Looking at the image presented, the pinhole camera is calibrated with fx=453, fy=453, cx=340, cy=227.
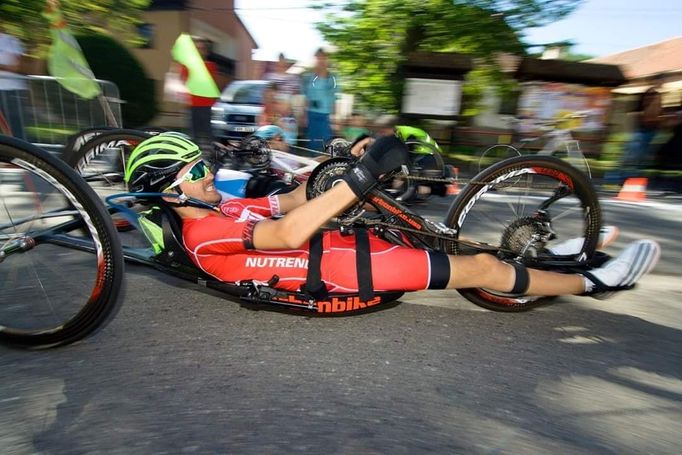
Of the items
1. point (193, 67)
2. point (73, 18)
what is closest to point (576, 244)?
point (193, 67)

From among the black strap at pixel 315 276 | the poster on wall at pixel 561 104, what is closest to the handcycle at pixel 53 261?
the black strap at pixel 315 276

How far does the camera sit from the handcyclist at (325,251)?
7.35 ft

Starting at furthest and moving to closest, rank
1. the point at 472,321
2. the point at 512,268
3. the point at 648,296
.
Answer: the point at 648,296 → the point at 472,321 → the point at 512,268

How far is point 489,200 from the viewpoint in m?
4.78

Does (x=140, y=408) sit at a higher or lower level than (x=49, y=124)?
lower

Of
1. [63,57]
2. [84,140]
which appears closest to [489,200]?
[84,140]

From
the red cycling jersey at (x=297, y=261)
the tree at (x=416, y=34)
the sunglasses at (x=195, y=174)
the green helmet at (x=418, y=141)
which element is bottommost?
the red cycling jersey at (x=297, y=261)

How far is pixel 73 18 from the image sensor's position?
13.2m

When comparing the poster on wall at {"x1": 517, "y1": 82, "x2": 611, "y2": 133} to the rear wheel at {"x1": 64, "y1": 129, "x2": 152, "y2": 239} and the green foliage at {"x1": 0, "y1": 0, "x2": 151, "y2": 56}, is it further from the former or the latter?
the green foliage at {"x1": 0, "y1": 0, "x2": 151, "y2": 56}

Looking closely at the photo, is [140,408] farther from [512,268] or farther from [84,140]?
[84,140]

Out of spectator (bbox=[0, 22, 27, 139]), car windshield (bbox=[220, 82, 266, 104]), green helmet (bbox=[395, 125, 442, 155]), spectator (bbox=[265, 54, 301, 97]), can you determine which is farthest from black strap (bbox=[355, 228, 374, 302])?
car windshield (bbox=[220, 82, 266, 104])

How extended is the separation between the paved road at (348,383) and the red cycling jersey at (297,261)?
30 cm

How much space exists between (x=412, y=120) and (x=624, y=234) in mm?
6055

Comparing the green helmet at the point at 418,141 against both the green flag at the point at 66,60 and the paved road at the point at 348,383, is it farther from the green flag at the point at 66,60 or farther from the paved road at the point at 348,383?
the green flag at the point at 66,60
